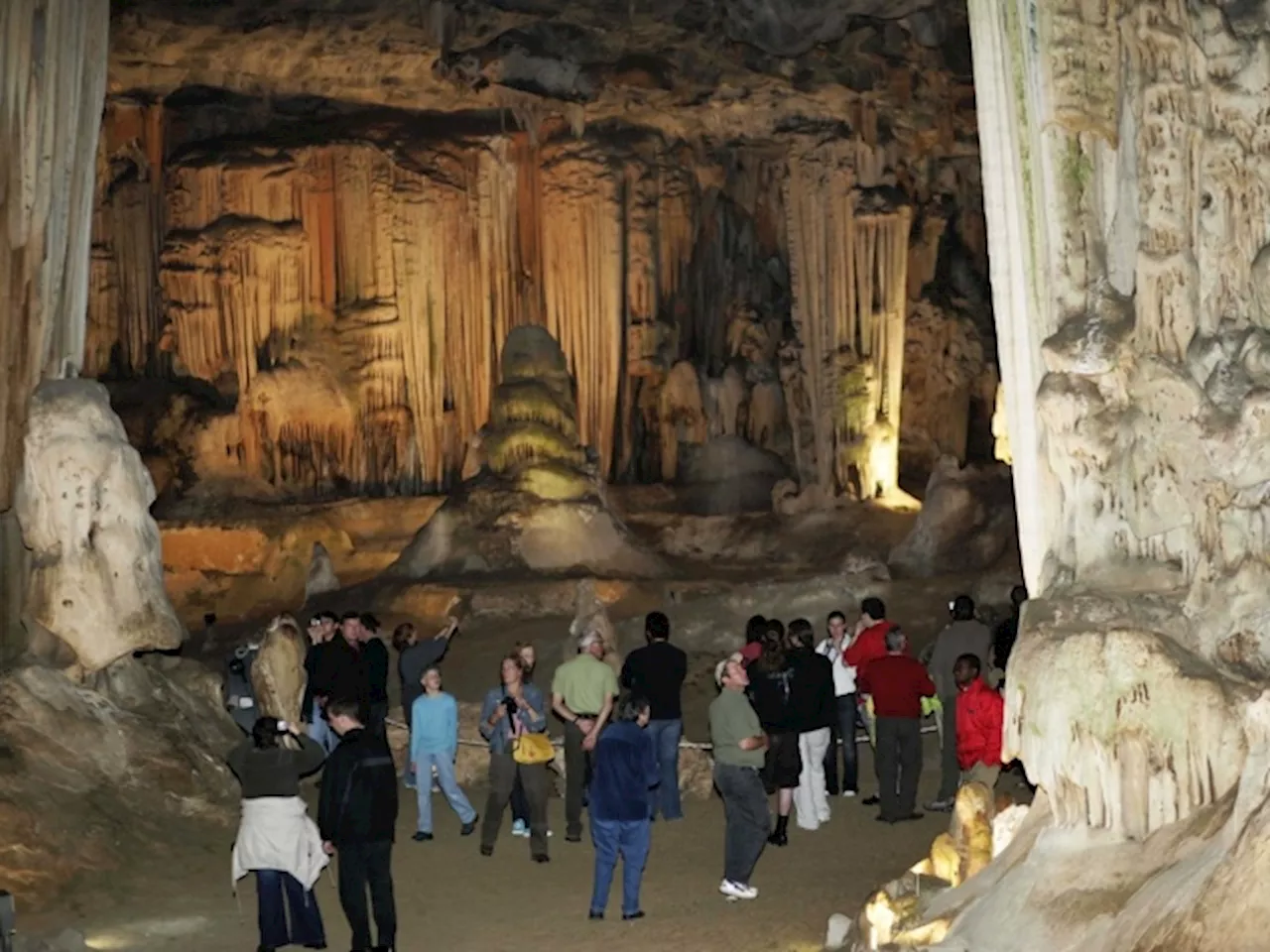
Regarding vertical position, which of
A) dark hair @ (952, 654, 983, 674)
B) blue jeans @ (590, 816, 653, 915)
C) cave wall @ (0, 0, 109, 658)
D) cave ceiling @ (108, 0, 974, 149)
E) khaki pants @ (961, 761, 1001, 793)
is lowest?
blue jeans @ (590, 816, 653, 915)

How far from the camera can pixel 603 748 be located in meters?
8.95

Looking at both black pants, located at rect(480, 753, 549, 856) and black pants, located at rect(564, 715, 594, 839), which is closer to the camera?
black pants, located at rect(480, 753, 549, 856)

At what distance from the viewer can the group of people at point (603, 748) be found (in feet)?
27.8

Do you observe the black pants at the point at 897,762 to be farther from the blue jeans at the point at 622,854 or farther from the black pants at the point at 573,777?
the blue jeans at the point at 622,854

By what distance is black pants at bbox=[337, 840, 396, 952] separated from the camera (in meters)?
8.38

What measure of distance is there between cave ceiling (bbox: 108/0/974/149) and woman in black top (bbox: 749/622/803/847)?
1342 cm

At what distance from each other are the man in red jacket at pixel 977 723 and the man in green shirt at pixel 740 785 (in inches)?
43.8

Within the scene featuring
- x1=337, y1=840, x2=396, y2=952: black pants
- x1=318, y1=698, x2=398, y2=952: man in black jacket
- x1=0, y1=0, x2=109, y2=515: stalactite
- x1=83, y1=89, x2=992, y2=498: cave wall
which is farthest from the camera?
x1=83, y1=89, x2=992, y2=498: cave wall

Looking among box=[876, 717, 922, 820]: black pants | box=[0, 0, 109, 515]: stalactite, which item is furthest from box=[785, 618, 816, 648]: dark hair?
box=[0, 0, 109, 515]: stalactite

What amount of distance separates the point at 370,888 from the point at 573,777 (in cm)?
286

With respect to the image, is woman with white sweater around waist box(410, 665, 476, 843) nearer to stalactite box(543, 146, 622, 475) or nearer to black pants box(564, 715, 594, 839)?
black pants box(564, 715, 594, 839)

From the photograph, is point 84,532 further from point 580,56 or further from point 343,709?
point 580,56

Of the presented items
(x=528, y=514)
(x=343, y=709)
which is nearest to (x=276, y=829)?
(x=343, y=709)

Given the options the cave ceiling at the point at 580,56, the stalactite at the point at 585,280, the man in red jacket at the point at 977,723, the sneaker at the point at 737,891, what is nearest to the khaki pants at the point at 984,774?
the man in red jacket at the point at 977,723
